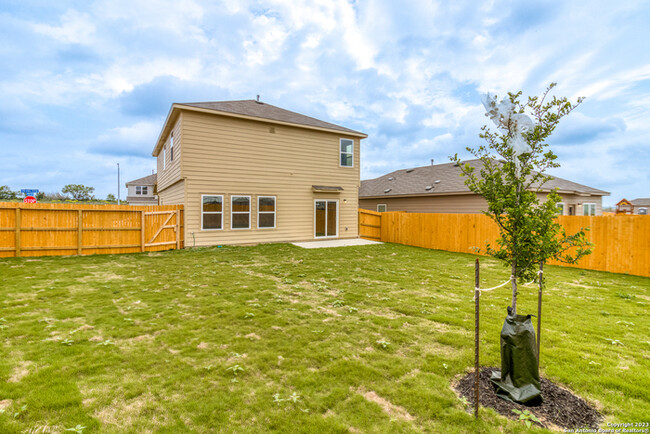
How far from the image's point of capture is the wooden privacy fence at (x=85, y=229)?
10242mm

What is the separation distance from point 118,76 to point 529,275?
18828 millimetres

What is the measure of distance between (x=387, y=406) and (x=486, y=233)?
487 inches

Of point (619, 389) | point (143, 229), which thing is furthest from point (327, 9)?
point (619, 389)

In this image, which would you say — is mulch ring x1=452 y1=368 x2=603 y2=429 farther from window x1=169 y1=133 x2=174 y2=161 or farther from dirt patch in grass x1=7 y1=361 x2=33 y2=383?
window x1=169 y1=133 x2=174 y2=161

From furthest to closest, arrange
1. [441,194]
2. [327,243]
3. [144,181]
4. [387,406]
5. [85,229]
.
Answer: [144,181]
[441,194]
[327,243]
[85,229]
[387,406]

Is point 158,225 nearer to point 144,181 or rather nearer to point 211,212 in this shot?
point 211,212

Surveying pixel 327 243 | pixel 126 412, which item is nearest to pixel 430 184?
pixel 327 243

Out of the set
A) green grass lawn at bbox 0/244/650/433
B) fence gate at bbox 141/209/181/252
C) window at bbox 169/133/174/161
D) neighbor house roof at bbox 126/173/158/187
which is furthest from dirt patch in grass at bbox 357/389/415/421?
neighbor house roof at bbox 126/173/158/187

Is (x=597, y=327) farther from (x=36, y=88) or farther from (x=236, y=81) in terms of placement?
(x=36, y=88)

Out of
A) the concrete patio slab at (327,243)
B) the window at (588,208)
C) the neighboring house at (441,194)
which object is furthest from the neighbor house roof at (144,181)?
the window at (588,208)

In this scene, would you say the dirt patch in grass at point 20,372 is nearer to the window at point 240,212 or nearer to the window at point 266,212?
the window at point 240,212

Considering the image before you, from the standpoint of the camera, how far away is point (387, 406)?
265cm

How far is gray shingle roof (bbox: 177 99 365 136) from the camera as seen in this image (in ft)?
44.2

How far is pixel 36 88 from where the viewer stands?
57.4 ft
